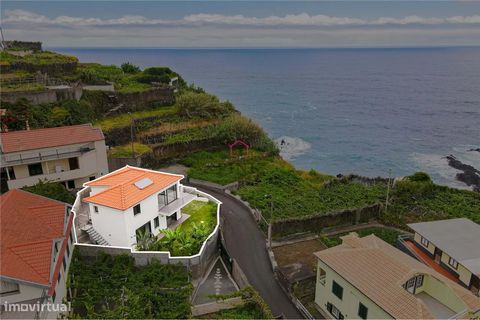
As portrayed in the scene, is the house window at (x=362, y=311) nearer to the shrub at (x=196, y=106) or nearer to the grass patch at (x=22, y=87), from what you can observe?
the shrub at (x=196, y=106)

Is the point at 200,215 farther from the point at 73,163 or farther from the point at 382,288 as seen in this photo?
the point at 382,288

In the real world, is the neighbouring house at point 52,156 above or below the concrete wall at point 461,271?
above

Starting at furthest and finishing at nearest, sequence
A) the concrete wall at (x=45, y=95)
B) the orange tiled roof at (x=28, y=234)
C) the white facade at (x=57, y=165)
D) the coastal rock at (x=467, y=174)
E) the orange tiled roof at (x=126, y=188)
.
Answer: the coastal rock at (x=467, y=174) < the concrete wall at (x=45, y=95) < the white facade at (x=57, y=165) < the orange tiled roof at (x=126, y=188) < the orange tiled roof at (x=28, y=234)

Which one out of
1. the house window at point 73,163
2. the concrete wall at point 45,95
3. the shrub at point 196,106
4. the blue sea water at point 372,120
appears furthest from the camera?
the blue sea water at point 372,120

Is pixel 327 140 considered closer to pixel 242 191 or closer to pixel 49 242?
pixel 242 191

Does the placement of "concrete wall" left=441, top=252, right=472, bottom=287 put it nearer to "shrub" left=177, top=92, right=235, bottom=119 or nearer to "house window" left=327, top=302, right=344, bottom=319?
"house window" left=327, top=302, right=344, bottom=319

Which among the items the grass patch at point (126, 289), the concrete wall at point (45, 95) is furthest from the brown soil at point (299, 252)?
the concrete wall at point (45, 95)

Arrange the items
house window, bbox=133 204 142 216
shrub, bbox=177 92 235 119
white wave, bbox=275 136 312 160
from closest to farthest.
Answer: house window, bbox=133 204 142 216 < shrub, bbox=177 92 235 119 < white wave, bbox=275 136 312 160

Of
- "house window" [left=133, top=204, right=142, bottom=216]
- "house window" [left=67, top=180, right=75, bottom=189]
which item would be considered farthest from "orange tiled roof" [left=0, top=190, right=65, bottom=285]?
"house window" [left=67, top=180, right=75, bottom=189]
